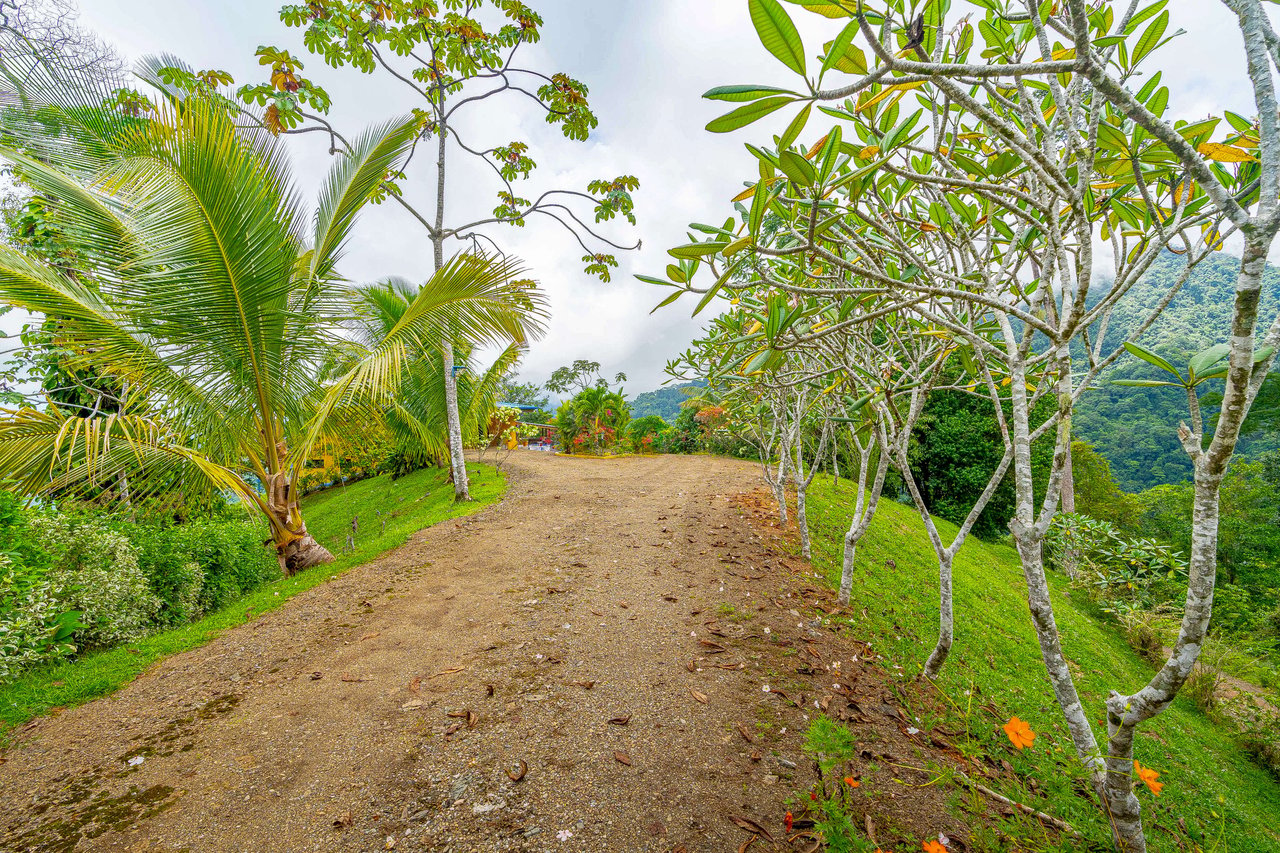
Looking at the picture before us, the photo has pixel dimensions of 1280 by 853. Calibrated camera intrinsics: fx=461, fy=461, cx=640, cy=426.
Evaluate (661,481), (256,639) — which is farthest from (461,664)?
(661,481)

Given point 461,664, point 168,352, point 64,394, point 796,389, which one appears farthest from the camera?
point 64,394

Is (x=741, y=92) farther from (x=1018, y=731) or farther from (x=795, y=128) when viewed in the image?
(x=1018, y=731)

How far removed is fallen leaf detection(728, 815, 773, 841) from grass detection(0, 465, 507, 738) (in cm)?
345

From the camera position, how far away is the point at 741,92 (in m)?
0.98

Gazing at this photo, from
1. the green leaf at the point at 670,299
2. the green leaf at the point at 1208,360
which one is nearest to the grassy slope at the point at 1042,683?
the green leaf at the point at 1208,360

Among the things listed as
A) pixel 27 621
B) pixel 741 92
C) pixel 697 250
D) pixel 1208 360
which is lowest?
pixel 27 621

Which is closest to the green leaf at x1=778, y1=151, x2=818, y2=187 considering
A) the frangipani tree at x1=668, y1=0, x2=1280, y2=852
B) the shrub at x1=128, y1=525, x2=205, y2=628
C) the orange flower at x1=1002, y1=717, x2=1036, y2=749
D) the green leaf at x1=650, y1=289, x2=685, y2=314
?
the frangipani tree at x1=668, y1=0, x2=1280, y2=852

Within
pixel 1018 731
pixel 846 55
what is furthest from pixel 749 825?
pixel 846 55

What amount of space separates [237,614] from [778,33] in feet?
15.9

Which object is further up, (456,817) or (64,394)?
(64,394)

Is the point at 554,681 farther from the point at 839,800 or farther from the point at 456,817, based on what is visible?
the point at 839,800

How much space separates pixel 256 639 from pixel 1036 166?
471cm

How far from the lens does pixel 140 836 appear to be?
5.43ft

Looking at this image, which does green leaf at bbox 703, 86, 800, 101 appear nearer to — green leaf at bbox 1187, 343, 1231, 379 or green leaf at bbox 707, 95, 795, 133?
green leaf at bbox 707, 95, 795, 133
